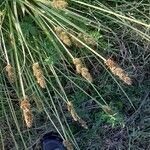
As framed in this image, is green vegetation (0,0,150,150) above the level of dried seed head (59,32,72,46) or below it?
below

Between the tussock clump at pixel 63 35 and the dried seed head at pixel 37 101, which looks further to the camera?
the dried seed head at pixel 37 101

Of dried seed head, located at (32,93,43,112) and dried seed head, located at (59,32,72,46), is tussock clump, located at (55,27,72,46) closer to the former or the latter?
dried seed head, located at (59,32,72,46)

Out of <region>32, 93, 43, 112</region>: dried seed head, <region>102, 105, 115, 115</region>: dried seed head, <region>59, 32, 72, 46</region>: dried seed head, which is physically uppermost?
<region>59, 32, 72, 46</region>: dried seed head

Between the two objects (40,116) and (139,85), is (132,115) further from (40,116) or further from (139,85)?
(40,116)

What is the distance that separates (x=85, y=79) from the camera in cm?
189

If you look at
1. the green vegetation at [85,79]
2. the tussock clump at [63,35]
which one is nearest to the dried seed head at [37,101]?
the green vegetation at [85,79]

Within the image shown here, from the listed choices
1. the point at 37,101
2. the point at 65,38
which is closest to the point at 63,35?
the point at 65,38

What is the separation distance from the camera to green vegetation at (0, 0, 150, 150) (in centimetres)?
184

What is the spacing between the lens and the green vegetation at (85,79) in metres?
1.84

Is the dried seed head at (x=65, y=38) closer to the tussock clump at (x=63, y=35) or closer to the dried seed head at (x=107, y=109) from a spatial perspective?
the tussock clump at (x=63, y=35)

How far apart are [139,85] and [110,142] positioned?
1.01 feet

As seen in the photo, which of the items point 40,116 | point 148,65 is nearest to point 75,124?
point 40,116

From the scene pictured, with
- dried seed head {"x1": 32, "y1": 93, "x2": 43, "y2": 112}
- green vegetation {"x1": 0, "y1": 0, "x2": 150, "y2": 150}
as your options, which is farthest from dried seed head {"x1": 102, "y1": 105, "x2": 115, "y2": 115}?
dried seed head {"x1": 32, "y1": 93, "x2": 43, "y2": 112}

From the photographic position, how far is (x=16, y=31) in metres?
1.85
